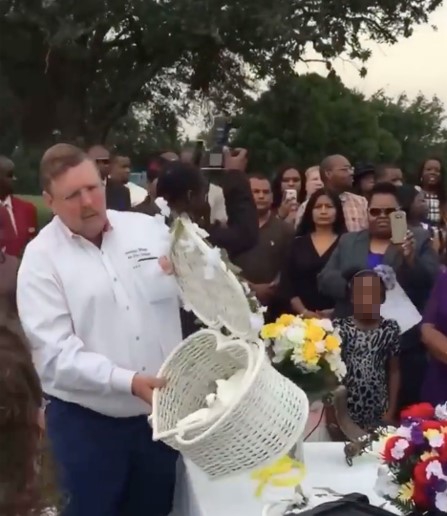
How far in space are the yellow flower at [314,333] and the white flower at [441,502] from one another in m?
0.86

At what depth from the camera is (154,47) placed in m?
18.6

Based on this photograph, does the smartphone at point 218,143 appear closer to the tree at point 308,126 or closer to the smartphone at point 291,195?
the smartphone at point 291,195

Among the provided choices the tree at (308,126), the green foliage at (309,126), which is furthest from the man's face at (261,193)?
the tree at (308,126)

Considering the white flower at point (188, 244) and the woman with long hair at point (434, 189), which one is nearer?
the white flower at point (188, 244)

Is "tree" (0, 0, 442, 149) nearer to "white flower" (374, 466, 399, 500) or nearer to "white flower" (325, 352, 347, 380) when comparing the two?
"white flower" (325, 352, 347, 380)

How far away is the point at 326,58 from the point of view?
687 inches

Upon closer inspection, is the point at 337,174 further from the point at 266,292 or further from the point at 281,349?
the point at 281,349

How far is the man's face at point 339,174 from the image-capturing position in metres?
6.30

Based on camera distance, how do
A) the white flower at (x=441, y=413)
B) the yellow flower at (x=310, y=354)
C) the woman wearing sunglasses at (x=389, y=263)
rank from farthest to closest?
the woman wearing sunglasses at (x=389, y=263) → the yellow flower at (x=310, y=354) → the white flower at (x=441, y=413)

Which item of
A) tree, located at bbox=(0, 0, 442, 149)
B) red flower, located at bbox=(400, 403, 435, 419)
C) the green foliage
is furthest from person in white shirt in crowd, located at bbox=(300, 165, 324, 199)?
tree, located at bbox=(0, 0, 442, 149)

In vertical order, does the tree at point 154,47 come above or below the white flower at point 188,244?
above

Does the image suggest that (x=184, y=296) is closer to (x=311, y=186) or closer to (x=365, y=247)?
(x=365, y=247)

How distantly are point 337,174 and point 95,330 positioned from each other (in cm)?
363

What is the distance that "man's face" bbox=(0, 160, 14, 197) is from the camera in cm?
659
